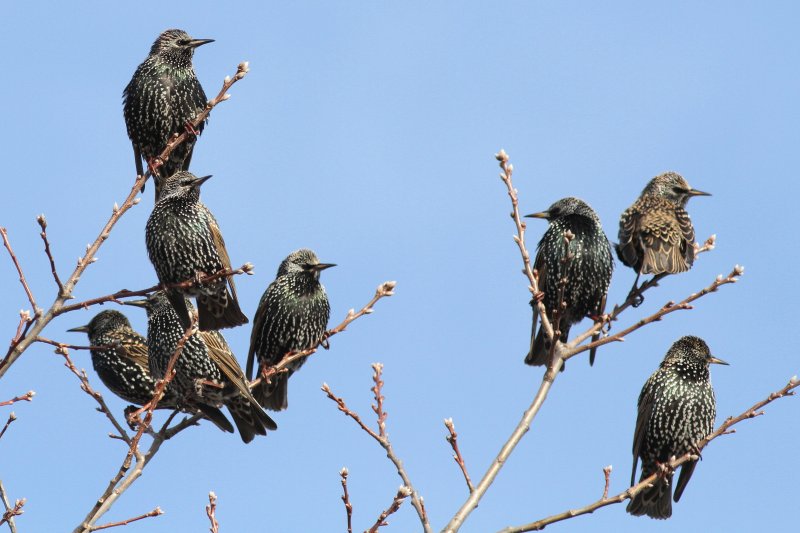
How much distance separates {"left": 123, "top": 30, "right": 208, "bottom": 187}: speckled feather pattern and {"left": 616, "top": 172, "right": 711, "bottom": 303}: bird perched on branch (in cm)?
257

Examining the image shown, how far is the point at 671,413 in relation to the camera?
6.14m

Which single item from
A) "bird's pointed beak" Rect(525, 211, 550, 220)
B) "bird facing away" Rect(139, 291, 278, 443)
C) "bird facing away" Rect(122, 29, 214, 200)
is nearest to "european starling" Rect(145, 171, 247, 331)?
"bird facing away" Rect(139, 291, 278, 443)

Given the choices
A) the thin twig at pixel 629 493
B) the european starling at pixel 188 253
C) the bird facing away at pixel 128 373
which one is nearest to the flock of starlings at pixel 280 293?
→ the european starling at pixel 188 253

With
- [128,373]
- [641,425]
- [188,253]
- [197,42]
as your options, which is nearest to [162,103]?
[197,42]

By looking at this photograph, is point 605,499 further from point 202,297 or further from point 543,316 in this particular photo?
point 202,297

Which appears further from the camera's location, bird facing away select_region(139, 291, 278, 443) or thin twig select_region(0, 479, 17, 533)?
bird facing away select_region(139, 291, 278, 443)

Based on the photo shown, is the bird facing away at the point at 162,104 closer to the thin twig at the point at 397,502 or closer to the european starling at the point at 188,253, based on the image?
the european starling at the point at 188,253

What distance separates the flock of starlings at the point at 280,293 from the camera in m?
5.45

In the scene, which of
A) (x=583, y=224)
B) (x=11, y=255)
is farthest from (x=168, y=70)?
(x=11, y=255)

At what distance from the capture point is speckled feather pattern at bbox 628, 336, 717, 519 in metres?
6.01

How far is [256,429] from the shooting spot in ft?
19.5

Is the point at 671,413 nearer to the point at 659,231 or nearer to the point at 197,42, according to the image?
the point at 659,231

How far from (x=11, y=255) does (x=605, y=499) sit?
2035 millimetres

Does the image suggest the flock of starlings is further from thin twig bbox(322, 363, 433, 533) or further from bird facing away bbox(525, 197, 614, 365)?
thin twig bbox(322, 363, 433, 533)
